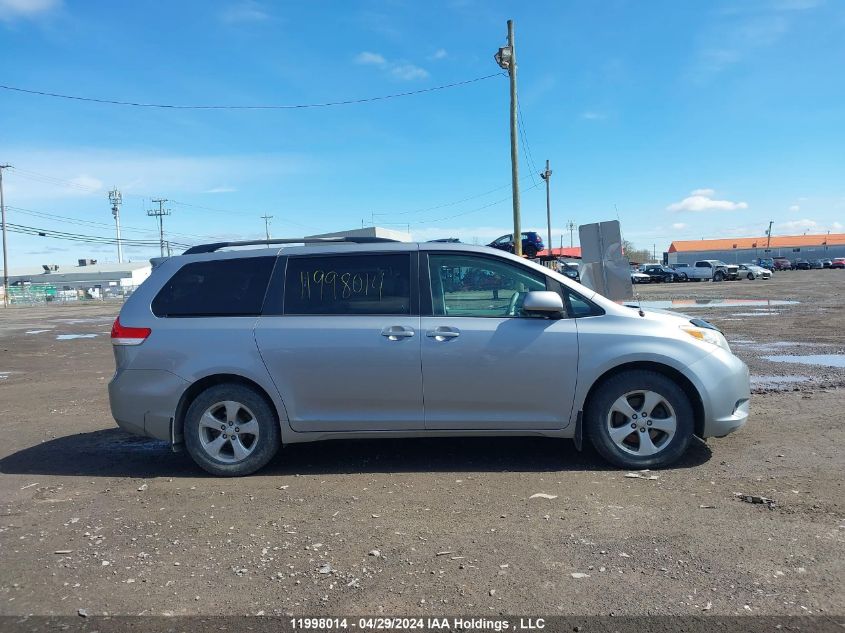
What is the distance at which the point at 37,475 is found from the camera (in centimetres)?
541

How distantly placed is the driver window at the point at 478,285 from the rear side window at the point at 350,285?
262 mm

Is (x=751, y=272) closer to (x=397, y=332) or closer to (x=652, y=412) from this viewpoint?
A: (x=652, y=412)

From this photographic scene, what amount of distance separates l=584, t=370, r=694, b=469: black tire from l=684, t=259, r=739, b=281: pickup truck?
170 ft

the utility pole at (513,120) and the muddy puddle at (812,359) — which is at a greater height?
the utility pole at (513,120)

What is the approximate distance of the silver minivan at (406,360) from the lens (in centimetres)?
499

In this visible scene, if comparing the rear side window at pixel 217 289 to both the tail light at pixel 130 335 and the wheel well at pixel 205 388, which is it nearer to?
the tail light at pixel 130 335

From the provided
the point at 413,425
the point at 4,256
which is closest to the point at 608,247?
the point at 413,425

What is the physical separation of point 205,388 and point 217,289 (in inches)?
33.0

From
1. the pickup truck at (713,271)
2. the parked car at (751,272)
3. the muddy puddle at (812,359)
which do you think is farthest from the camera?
the parked car at (751,272)

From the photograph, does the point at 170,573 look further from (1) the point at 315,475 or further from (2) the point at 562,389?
(2) the point at 562,389

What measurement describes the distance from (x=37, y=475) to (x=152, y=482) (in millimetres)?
1122

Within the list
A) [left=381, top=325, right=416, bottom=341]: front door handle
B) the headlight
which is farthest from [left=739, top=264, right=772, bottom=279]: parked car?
[left=381, top=325, right=416, bottom=341]: front door handle

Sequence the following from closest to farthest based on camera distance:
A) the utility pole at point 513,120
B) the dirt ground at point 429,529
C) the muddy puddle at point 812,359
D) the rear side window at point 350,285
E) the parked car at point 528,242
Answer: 1. the dirt ground at point 429,529
2. the rear side window at point 350,285
3. the muddy puddle at point 812,359
4. the utility pole at point 513,120
5. the parked car at point 528,242

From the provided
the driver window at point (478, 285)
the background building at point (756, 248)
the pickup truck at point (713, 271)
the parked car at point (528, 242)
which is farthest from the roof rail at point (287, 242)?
the background building at point (756, 248)
